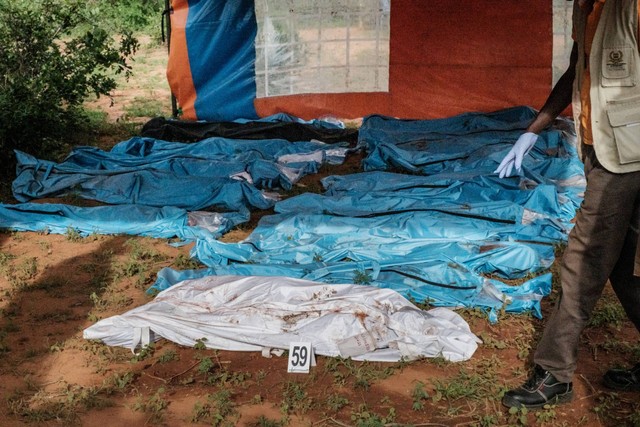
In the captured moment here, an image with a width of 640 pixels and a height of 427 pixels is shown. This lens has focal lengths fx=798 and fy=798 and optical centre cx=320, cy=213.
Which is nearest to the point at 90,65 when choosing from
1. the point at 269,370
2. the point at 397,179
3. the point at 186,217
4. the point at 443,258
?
the point at 186,217

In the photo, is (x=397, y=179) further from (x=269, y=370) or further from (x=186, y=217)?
(x=269, y=370)

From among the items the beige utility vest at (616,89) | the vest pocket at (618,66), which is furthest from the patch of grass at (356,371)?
the vest pocket at (618,66)

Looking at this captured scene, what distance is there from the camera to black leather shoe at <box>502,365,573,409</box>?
3330 millimetres

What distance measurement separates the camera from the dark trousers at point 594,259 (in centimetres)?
303

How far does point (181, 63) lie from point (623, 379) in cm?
667

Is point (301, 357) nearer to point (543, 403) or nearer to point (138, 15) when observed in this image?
point (543, 403)

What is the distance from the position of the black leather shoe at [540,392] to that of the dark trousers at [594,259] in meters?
0.05

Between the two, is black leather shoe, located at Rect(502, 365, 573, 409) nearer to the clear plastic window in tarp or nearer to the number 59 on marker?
the number 59 on marker

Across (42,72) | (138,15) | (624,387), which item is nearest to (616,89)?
(624,387)

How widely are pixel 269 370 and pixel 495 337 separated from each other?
1189mm

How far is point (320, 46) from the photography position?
9258mm

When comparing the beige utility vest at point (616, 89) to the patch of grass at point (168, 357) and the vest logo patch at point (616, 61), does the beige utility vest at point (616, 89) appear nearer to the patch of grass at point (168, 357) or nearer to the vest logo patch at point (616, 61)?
the vest logo patch at point (616, 61)

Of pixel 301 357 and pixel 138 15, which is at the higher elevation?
pixel 138 15

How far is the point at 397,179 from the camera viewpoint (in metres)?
6.66
